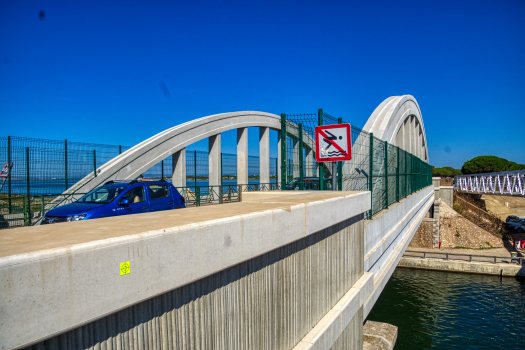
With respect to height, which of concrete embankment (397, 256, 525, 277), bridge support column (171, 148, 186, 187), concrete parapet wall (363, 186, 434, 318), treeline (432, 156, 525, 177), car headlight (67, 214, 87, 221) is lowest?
concrete embankment (397, 256, 525, 277)

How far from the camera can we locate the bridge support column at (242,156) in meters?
19.5

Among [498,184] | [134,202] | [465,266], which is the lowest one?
[465,266]

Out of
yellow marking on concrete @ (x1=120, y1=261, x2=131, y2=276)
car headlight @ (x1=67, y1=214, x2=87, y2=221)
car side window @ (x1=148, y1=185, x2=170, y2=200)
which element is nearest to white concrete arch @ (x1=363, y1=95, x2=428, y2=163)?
car side window @ (x1=148, y1=185, x2=170, y2=200)

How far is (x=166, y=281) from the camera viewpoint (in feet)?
7.56

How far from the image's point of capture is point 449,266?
2856cm

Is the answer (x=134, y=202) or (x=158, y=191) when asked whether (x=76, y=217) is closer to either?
(x=134, y=202)

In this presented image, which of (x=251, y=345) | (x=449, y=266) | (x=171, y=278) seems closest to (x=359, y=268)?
(x=251, y=345)

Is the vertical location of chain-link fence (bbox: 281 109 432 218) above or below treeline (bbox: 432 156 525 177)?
below

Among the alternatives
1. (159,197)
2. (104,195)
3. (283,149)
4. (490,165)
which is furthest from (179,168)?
(490,165)

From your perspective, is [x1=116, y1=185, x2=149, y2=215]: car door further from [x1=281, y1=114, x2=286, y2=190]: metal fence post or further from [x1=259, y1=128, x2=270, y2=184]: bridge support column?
[x1=259, y1=128, x2=270, y2=184]: bridge support column

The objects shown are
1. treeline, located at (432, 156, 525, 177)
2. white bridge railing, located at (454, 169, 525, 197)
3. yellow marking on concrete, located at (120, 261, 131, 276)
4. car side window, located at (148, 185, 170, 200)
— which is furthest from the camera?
treeline, located at (432, 156, 525, 177)

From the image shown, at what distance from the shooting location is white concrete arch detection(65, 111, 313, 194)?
1403 cm

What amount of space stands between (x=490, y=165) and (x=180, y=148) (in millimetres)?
87037

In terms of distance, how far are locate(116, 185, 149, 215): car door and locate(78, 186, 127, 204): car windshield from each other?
232 mm
